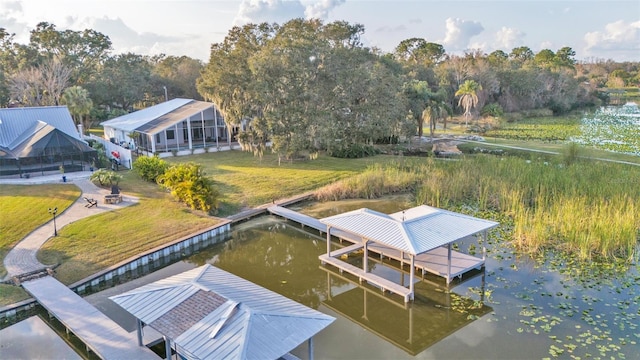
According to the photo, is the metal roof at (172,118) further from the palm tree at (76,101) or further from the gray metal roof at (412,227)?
the gray metal roof at (412,227)

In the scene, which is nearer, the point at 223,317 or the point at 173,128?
the point at 223,317

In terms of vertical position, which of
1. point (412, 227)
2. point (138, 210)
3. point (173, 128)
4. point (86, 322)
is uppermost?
point (173, 128)

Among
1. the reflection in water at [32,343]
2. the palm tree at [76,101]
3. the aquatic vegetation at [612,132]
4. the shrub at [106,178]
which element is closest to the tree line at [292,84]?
the palm tree at [76,101]

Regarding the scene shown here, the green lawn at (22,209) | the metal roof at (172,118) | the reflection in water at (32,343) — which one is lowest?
the reflection in water at (32,343)

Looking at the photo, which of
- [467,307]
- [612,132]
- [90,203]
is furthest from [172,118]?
[612,132]

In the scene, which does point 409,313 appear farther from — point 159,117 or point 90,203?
point 159,117

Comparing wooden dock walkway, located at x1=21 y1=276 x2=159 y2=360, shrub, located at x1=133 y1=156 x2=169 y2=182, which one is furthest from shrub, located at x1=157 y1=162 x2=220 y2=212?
wooden dock walkway, located at x1=21 y1=276 x2=159 y2=360
